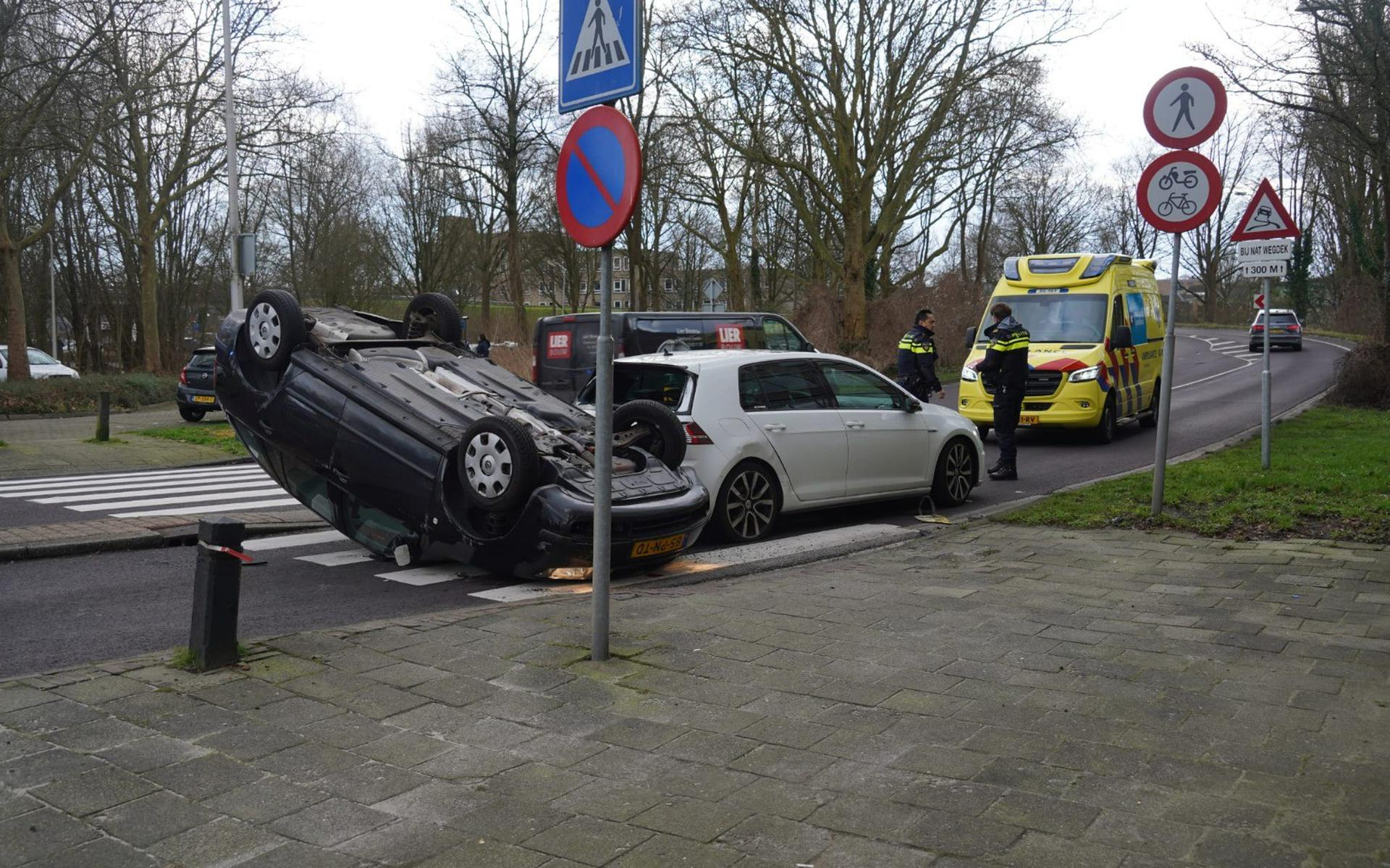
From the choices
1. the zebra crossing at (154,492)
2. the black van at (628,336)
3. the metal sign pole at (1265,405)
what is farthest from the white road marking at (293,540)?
the metal sign pole at (1265,405)

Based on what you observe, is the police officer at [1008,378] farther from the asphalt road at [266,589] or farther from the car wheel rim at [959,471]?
the car wheel rim at [959,471]

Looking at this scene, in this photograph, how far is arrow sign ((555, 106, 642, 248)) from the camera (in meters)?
4.93

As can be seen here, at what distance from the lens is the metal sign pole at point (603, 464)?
514cm

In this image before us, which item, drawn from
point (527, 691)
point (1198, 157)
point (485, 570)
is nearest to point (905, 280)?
point (1198, 157)

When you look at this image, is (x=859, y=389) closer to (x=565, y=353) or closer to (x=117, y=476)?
(x=565, y=353)

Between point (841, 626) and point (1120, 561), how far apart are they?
2687 mm

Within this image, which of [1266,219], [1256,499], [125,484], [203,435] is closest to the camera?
[1256,499]

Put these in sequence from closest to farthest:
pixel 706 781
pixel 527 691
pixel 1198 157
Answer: pixel 706 781
pixel 527 691
pixel 1198 157

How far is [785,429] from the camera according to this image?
29.9 feet

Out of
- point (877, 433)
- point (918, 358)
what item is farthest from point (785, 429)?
point (918, 358)

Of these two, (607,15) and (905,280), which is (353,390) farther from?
(905,280)

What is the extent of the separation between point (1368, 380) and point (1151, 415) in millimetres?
3750

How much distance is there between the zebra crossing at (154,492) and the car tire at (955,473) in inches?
252

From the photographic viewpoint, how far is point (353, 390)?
7.62 m
